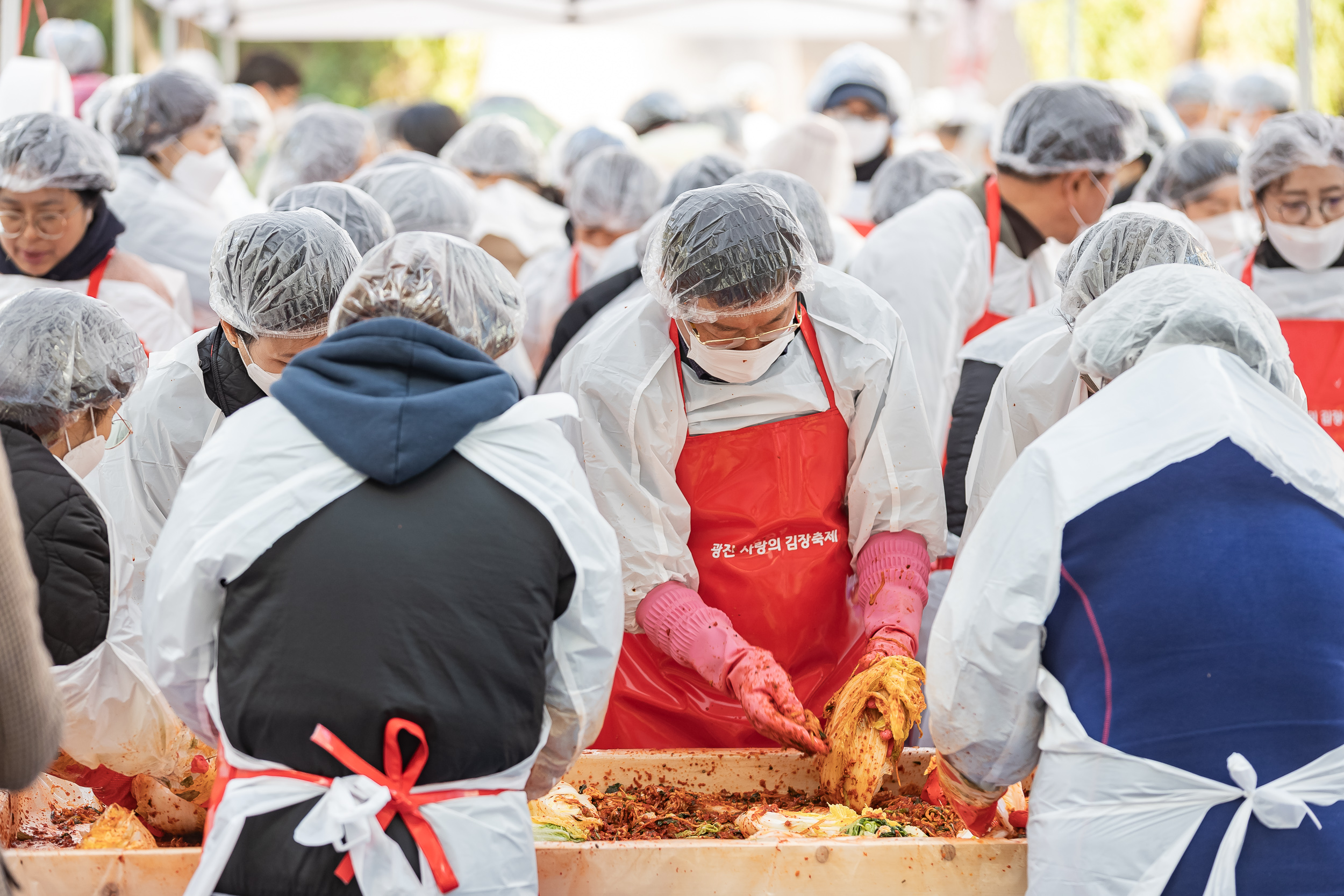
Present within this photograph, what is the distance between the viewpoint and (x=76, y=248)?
13.8 feet

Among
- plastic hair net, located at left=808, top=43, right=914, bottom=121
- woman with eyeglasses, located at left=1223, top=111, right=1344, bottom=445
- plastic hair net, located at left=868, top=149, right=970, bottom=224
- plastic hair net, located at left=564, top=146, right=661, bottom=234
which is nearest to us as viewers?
woman with eyeglasses, located at left=1223, top=111, right=1344, bottom=445

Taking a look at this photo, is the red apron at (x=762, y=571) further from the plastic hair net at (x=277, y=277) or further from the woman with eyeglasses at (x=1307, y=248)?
the woman with eyeglasses at (x=1307, y=248)

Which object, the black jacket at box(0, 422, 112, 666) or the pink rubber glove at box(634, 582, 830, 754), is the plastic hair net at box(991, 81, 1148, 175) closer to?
the pink rubber glove at box(634, 582, 830, 754)

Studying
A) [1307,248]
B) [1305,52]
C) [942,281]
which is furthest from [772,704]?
[1305,52]

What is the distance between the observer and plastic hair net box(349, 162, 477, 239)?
16.2 feet

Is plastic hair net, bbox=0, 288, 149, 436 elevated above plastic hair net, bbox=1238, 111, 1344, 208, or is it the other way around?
plastic hair net, bbox=1238, 111, 1344, 208

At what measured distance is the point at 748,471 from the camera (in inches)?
Answer: 126

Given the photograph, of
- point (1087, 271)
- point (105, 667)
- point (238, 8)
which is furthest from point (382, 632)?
point (238, 8)

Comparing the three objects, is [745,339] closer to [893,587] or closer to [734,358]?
[734,358]

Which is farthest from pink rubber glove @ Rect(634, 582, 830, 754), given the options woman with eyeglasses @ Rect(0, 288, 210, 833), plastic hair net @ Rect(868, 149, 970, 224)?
plastic hair net @ Rect(868, 149, 970, 224)

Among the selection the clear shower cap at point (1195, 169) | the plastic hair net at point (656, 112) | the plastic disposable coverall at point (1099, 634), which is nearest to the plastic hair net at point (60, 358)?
the plastic disposable coverall at point (1099, 634)

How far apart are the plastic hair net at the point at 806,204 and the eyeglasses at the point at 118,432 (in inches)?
79.7

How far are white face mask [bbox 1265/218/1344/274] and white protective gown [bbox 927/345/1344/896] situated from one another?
2448 mm

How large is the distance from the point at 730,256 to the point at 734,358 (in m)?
0.27
